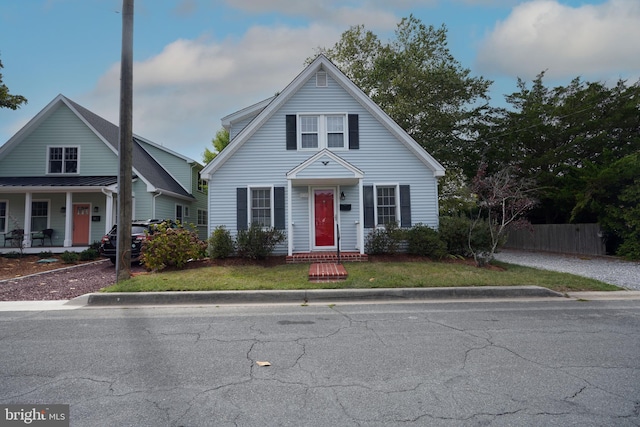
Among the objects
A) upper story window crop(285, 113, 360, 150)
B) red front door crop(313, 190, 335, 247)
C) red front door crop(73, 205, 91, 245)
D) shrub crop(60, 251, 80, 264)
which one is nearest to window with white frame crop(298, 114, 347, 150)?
upper story window crop(285, 113, 360, 150)

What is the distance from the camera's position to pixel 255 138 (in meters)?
13.5

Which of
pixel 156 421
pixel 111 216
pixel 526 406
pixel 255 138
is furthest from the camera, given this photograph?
pixel 111 216

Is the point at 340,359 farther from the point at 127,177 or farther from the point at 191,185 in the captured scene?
the point at 191,185

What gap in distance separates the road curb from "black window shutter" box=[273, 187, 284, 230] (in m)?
5.64

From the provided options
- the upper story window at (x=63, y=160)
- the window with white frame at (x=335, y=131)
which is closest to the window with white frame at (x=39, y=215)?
the upper story window at (x=63, y=160)

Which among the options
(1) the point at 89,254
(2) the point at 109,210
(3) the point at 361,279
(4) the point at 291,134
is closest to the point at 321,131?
(4) the point at 291,134

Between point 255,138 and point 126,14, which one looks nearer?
point 126,14

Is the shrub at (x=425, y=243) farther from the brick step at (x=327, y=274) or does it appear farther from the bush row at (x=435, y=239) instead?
the brick step at (x=327, y=274)

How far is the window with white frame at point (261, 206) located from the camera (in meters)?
13.4

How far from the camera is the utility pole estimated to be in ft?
28.6

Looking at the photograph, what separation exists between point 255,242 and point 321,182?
11.0 feet

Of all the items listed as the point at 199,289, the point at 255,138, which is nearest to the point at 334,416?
the point at 199,289

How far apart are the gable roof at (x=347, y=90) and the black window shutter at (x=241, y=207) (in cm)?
129

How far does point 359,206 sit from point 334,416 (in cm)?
991
